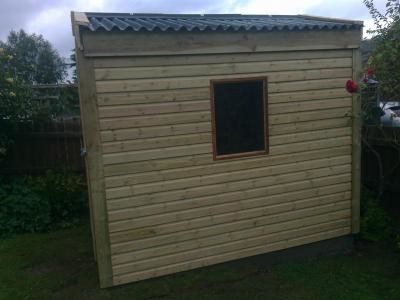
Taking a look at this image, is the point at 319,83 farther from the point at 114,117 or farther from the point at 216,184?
the point at 114,117

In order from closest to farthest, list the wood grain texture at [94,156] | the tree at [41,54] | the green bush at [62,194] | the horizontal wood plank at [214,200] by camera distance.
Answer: the wood grain texture at [94,156]
the horizontal wood plank at [214,200]
the green bush at [62,194]
the tree at [41,54]

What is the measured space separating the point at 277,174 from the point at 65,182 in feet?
13.0

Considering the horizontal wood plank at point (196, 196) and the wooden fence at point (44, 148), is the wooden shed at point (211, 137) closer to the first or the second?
the horizontal wood plank at point (196, 196)

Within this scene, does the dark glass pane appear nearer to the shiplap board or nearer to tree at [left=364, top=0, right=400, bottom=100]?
the shiplap board

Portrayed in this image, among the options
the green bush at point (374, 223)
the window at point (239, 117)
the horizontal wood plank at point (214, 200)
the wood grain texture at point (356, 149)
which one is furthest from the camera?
the green bush at point (374, 223)

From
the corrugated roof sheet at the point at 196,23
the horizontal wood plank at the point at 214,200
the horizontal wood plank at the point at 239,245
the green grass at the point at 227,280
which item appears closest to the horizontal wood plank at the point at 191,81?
the corrugated roof sheet at the point at 196,23

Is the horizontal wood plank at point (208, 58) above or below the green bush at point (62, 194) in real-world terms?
above

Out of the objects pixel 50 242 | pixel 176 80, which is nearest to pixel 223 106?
pixel 176 80

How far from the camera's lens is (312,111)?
18.0 ft

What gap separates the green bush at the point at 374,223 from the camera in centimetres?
624

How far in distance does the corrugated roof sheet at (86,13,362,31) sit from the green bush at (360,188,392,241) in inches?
104

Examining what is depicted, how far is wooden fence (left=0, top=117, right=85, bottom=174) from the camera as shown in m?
7.89

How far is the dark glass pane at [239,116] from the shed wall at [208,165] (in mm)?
Answer: 126

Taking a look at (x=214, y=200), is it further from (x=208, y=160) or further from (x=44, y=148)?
Answer: (x=44, y=148)
